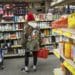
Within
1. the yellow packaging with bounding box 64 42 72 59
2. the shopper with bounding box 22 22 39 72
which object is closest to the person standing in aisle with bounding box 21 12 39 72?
the shopper with bounding box 22 22 39 72

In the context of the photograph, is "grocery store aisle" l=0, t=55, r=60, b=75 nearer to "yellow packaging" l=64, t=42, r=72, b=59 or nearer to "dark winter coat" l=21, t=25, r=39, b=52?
"dark winter coat" l=21, t=25, r=39, b=52

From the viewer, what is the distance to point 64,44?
10.4ft

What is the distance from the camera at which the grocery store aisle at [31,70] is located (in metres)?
6.29

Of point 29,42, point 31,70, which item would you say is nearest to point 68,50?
point 29,42

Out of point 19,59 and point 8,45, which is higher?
point 8,45

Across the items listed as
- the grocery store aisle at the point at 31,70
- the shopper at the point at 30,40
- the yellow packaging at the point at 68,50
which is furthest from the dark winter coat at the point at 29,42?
the yellow packaging at the point at 68,50

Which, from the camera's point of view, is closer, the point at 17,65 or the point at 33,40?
the point at 33,40

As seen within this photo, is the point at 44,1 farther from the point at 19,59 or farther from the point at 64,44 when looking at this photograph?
the point at 64,44

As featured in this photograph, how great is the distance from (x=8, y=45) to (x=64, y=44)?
5326mm

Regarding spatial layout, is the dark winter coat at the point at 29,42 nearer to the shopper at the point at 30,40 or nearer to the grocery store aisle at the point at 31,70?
the shopper at the point at 30,40

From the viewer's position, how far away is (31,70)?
21.6 feet

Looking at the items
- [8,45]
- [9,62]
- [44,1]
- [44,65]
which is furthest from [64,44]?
[44,1]

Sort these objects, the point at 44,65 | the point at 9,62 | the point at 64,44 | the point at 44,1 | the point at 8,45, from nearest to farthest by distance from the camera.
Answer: the point at 64,44 < the point at 44,65 < the point at 9,62 < the point at 8,45 < the point at 44,1

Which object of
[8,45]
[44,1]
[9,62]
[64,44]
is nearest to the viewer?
[64,44]
